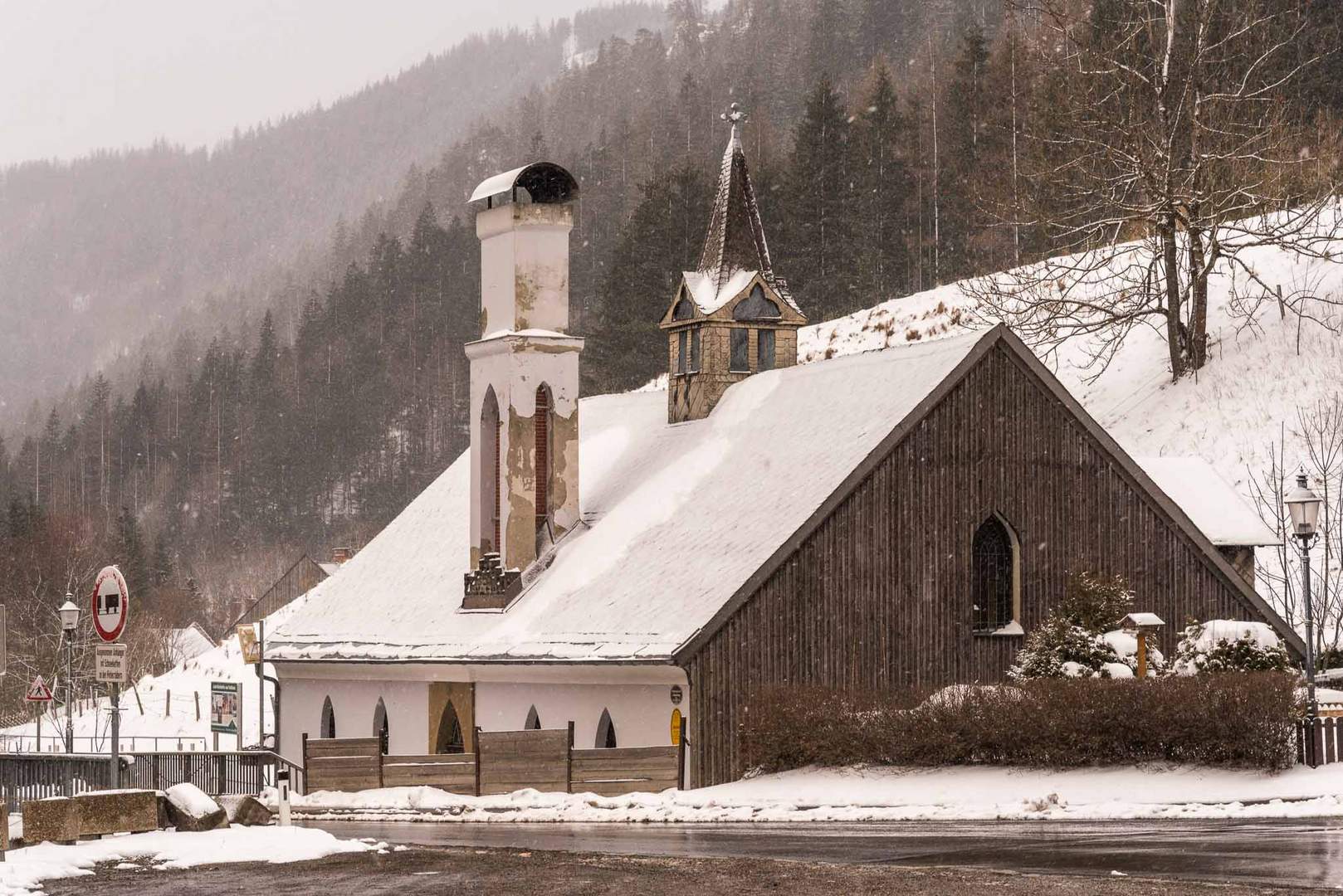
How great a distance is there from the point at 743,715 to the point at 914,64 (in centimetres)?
11315

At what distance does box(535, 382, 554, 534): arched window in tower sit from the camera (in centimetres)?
4228

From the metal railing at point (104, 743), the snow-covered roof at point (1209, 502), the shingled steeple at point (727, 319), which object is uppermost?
the shingled steeple at point (727, 319)

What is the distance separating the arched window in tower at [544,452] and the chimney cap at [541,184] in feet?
14.8

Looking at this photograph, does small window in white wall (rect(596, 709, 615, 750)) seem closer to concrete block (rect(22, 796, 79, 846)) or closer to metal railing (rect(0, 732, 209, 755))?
concrete block (rect(22, 796, 79, 846))

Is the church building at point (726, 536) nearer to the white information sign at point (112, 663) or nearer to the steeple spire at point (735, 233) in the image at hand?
the steeple spire at point (735, 233)

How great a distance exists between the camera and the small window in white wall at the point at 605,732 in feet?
118

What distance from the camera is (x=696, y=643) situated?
33094 millimetres

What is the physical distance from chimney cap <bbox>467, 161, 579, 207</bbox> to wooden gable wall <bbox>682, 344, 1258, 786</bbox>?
12.2 meters

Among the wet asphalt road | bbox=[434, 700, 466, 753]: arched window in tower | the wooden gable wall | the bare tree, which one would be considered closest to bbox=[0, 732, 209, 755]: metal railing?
bbox=[434, 700, 466, 753]: arched window in tower

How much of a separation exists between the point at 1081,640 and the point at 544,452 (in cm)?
1351

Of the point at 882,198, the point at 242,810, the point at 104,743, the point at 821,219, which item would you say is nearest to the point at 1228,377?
the point at 242,810

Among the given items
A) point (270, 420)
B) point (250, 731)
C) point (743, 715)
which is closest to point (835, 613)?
point (743, 715)

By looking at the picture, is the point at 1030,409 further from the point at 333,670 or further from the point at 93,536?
the point at 93,536

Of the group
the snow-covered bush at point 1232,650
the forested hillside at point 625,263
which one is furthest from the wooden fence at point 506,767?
the forested hillside at point 625,263
